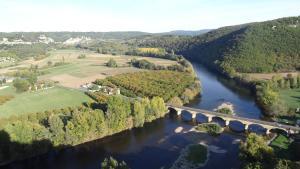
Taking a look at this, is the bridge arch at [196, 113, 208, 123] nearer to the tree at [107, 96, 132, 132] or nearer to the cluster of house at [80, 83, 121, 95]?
the tree at [107, 96, 132, 132]

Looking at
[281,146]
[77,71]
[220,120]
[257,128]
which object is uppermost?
[281,146]

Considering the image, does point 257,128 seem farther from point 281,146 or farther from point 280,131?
point 281,146

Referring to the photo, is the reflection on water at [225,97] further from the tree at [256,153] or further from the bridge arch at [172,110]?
the tree at [256,153]

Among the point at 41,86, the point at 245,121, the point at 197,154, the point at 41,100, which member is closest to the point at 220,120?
the point at 245,121

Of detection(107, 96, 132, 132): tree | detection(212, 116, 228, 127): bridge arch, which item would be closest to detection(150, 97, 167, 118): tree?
detection(107, 96, 132, 132): tree

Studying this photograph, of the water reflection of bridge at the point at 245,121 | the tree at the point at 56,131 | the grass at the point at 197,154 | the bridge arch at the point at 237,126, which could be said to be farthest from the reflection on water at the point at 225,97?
the tree at the point at 56,131
